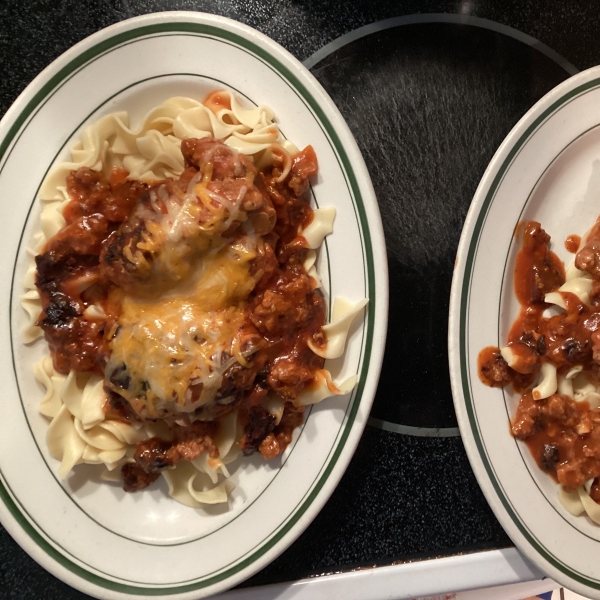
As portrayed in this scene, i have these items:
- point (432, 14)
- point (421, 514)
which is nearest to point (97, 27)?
point (432, 14)

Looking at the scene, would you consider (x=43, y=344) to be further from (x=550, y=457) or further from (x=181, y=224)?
(x=550, y=457)

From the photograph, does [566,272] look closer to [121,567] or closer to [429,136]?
[429,136]

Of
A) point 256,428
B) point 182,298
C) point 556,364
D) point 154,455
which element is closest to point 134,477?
point 154,455

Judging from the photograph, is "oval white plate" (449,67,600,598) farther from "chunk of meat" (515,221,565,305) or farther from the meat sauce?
the meat sauce

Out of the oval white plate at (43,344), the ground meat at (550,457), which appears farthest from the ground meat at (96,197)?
the ground meat at (550,457)

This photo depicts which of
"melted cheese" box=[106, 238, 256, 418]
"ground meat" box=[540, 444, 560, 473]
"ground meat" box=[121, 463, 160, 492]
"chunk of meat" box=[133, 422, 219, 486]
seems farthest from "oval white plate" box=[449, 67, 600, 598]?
"ground meat" box=[121, 463, 160, 492]

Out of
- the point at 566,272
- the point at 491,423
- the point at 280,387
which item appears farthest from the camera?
the point at 566,272

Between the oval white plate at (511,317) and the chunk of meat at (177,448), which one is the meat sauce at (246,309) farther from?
the oval white plate at (511,317)
